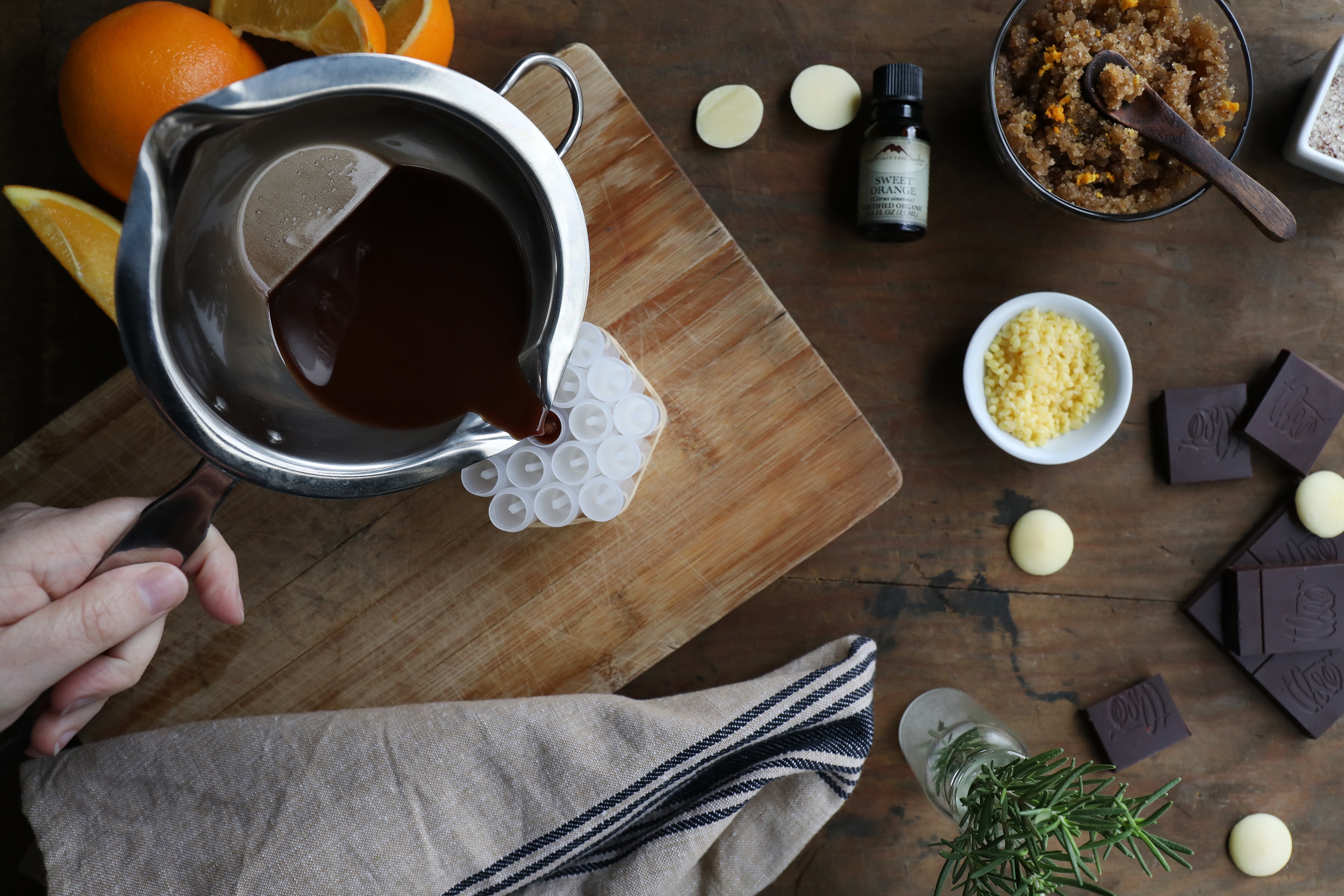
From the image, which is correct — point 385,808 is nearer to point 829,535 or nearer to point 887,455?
point 829,535

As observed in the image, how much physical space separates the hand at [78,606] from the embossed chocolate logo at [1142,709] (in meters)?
1.11

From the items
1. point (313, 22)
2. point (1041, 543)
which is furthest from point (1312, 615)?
point (313, 22)

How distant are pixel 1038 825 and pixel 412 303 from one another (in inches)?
32.3

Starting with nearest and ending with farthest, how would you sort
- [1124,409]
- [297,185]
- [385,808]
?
[297,185] < [385,808] < [1124,409]

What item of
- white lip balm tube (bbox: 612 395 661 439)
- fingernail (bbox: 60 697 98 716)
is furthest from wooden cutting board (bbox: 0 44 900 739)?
fingernail (bbox: 60 697 98 716)

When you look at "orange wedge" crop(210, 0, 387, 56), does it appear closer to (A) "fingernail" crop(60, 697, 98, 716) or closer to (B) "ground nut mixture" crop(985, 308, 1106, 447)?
(A) "fingernail" crop(60, 697, 98, 716)

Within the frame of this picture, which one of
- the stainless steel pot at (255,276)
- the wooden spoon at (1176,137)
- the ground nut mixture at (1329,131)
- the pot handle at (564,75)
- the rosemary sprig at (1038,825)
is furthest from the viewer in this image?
the ground nut mixture at (1329,131)

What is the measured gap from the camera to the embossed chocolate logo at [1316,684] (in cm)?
112

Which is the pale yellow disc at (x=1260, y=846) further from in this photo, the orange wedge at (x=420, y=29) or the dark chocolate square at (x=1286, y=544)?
the orange wedge at (x=420, y=29)

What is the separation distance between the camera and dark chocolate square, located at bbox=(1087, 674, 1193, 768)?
3.65ft

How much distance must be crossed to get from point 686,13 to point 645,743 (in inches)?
36.8

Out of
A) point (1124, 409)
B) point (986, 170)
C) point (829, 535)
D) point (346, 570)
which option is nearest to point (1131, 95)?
point (986, 170)

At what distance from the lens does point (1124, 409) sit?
1.04 metres

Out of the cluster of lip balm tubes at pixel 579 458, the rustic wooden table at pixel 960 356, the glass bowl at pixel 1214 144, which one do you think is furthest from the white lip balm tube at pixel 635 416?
the glass bowl at pixel 1214 144
